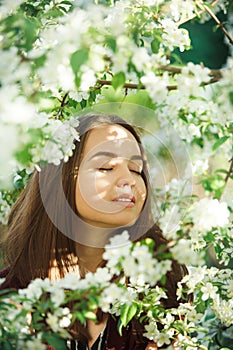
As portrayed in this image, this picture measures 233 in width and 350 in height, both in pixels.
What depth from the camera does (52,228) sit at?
219 centimetres

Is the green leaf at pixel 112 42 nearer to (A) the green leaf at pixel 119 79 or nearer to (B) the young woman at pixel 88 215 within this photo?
(A) the green leaf at pixel 119 79

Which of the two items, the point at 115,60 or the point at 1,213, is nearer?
Result: the point at 115,60

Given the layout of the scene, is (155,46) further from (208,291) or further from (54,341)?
(54,341)

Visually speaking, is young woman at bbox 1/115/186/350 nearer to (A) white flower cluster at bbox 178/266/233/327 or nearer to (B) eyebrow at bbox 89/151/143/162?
(B) eyebrow at bbox 89/151/143/162

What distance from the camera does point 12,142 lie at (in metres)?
1.21

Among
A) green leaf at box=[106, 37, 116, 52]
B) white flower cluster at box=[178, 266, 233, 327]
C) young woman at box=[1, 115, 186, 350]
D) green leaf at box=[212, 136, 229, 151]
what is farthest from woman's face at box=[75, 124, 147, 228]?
green leaf at box=[106, 37, 116, 52]

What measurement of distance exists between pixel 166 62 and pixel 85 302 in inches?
20.4

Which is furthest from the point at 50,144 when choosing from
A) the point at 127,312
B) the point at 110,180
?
the point at 127,312

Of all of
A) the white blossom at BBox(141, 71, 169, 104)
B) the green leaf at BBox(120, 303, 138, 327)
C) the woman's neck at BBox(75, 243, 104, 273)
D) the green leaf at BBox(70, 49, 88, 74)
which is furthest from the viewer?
the woman's neck at BBox(75, 243, 104, 273)

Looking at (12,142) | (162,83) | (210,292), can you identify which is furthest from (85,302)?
(210,292)

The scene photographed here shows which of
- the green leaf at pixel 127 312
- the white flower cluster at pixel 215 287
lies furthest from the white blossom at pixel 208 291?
the green leaf at pixel 127 312

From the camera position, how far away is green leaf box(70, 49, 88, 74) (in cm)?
126

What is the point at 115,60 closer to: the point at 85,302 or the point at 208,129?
the point at 208,129

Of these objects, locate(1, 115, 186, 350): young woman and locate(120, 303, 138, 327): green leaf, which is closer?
locate(120, 303, 138, 327): green leaf
